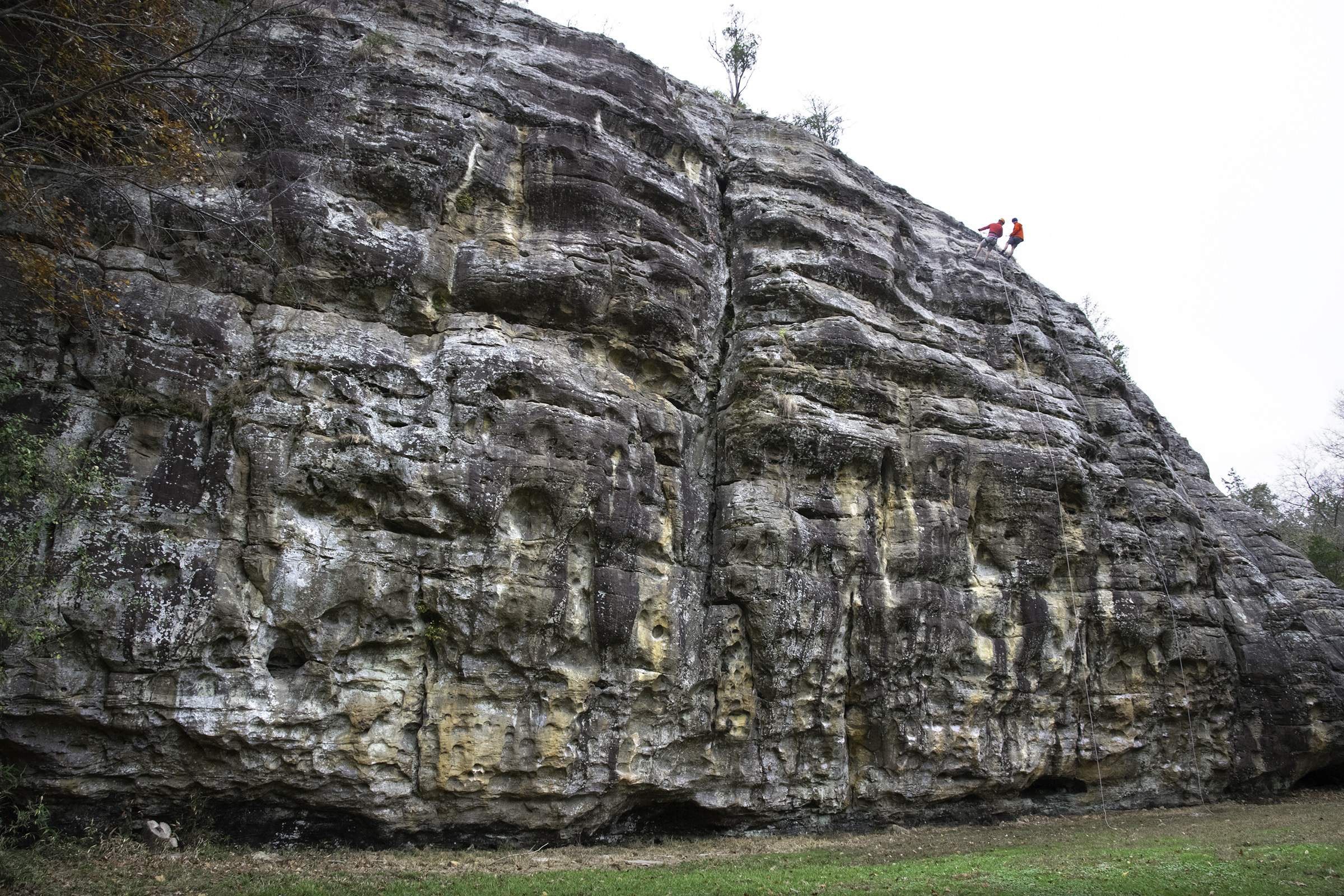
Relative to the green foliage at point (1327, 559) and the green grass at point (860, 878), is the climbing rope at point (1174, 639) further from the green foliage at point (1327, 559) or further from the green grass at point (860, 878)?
the green foliage at point (1327, 559)

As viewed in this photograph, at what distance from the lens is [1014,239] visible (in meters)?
25.5

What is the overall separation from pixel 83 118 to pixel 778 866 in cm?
1600

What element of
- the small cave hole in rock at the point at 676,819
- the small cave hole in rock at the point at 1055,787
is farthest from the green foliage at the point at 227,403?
the small cave hole in rock at the point at 1055,787

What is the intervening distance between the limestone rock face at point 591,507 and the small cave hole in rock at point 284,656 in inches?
6.8

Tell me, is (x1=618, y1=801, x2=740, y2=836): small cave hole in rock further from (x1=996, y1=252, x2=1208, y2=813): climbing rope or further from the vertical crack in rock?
(x1=996, y1=252, x2=1208, y2=813): climbing rope

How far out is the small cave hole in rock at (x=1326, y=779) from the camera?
23.0 m

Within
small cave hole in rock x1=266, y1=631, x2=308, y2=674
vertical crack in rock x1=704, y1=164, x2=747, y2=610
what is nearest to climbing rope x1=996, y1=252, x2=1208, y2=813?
vertical crack in rock x1=704, y1=164, x2=747, y2=610

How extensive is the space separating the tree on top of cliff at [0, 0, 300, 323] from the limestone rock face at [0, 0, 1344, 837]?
Result: 725 mm

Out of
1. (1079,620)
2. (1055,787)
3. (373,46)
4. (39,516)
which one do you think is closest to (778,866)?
(1055,787)

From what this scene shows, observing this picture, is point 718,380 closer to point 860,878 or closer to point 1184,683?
point 860,878

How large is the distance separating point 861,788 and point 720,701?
3.99m

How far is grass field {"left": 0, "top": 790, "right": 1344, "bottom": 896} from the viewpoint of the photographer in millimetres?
10875

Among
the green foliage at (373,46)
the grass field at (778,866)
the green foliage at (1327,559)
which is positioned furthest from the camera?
the green foliage at (1327,559)

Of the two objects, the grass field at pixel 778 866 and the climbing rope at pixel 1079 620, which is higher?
the climbing rope at pixel 1079 620
